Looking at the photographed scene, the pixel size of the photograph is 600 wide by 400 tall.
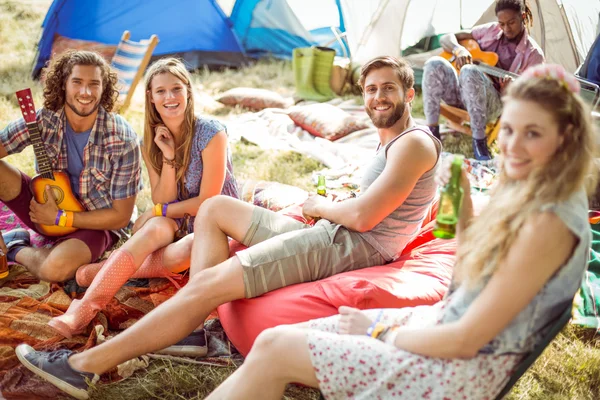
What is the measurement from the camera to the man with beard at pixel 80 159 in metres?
3.16

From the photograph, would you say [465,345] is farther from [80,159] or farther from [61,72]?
[61,72]

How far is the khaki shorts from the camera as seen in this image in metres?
2.39

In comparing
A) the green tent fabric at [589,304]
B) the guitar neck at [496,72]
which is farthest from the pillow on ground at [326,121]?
the green tent fabric at [589,304]

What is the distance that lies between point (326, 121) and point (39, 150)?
9.81ft

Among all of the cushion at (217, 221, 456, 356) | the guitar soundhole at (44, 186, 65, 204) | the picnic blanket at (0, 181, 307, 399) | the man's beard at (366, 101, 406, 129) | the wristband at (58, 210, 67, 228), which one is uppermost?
the man's beard at (366, 101, 406, 129)

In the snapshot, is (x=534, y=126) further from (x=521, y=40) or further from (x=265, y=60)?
(x=265, y=60)

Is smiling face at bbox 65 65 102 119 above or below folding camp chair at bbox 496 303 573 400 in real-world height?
above

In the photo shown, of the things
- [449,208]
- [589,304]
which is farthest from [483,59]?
[449,208]

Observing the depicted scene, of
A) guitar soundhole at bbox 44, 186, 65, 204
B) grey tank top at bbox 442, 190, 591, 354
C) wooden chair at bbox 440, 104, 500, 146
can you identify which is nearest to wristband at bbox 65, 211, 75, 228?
guitar soundhole at bbox 44, 186, 65, 204

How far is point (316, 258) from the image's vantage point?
2.49 meters

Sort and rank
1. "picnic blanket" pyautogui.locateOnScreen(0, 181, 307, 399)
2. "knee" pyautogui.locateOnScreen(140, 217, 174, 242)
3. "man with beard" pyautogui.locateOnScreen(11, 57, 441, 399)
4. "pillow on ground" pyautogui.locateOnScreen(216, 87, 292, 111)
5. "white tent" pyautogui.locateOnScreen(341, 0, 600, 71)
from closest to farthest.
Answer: "man with beard" pyautogui.locateOnScreen(11, 57, 441, 399) < "picnic blanket" pyautogui.locateOnScreen(0, 181, 307, 399) < "knee" pyautogui.locateOnScreen(140, 217, 174, 242) < "white tent" pyautogui.locateOnScreen(341, 0, 600, 71) < "pillow on ground" pyautogui.locateOnScreen(216, 87, 292, 111)

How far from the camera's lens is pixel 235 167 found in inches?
190

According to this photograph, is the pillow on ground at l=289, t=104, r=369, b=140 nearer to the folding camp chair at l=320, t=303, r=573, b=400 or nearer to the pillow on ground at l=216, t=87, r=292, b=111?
the pillow on ground at l=216, t=87, r=292, b=111

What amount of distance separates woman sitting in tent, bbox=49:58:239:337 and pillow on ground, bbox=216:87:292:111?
321 cm
